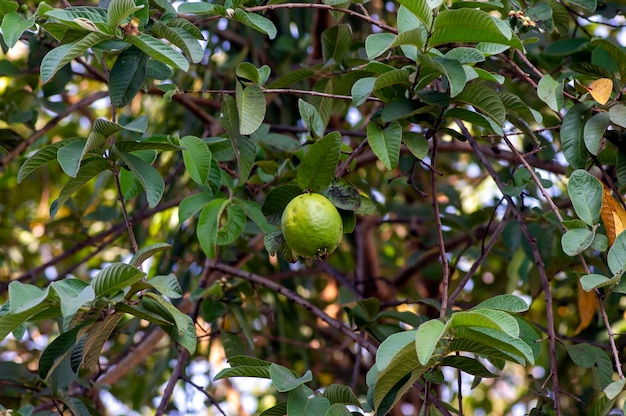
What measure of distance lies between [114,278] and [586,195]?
2.05 ft

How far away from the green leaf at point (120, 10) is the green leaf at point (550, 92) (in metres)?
0.56

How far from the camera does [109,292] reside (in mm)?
939

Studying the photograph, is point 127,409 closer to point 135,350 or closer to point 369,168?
point 135,350

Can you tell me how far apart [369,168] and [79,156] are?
1.61 m

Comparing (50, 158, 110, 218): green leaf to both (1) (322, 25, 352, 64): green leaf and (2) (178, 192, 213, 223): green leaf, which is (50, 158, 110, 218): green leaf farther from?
(1) (322, 25, 352, 64): green leaf

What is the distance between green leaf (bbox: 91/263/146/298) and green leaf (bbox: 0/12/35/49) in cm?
32

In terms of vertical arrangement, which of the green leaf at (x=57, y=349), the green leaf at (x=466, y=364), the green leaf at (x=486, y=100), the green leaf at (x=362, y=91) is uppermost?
the green leaf at (x=362, y=91)

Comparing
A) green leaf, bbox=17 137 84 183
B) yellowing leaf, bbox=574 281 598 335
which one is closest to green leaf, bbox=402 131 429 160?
green leaf, bbox=17 137 84 183

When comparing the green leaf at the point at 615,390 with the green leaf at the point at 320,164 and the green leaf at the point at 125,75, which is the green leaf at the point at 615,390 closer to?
the green leaf at the point at 320,164

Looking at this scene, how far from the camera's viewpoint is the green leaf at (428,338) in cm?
82

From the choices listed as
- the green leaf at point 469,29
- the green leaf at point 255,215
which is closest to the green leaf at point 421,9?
the green leaf at point 469,29

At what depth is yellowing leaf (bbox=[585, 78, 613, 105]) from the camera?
1148 millimetres

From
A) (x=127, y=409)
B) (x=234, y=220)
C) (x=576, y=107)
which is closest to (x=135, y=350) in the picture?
(x=234, y=220)

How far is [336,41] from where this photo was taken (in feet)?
4.81
